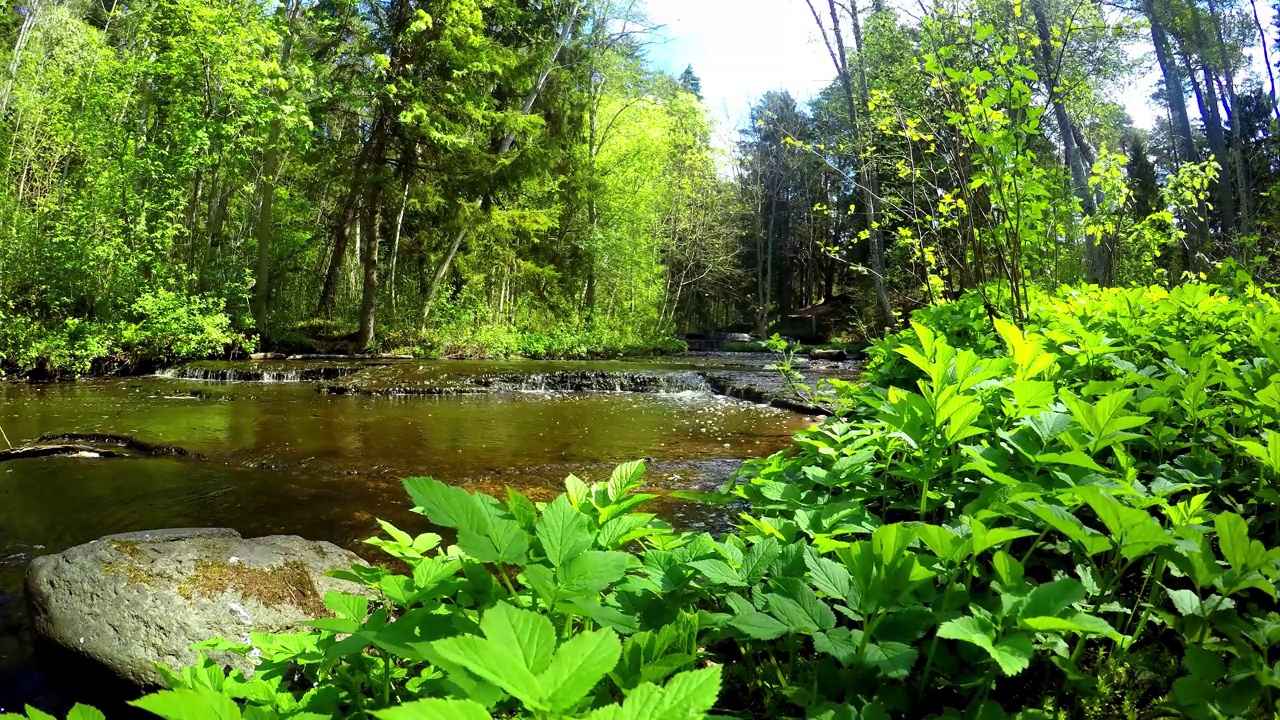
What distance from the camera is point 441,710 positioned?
→ 473mm

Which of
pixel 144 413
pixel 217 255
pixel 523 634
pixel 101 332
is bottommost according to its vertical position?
pixel 523 634

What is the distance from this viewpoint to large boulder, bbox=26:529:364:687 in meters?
2.47

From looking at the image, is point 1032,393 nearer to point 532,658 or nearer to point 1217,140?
point 532,658

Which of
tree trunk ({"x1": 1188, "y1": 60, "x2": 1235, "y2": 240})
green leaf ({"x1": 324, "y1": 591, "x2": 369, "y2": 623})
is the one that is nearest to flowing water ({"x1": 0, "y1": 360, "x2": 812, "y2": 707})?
green leaf ({"x1": 324, "y1": 591, "x2": 369, "y2": 623})

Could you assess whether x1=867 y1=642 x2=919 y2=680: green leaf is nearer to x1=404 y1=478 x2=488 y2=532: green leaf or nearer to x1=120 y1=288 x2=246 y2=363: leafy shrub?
x1=404 y1=478 x2=488 y2=532: green leaf

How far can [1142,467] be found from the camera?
138 cm

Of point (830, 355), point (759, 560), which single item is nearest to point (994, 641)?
point (759, 560)

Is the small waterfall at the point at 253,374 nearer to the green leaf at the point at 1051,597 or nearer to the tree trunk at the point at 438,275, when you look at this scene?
the tree trunk at the point at 438,275

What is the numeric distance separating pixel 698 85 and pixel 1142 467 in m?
44.8

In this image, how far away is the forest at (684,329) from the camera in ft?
2.69

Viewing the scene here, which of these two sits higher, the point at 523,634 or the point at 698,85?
the point at 698,85

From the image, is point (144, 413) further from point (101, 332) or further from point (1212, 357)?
point (1212, 357)

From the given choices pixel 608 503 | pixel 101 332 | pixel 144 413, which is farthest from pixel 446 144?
pixel 608 503

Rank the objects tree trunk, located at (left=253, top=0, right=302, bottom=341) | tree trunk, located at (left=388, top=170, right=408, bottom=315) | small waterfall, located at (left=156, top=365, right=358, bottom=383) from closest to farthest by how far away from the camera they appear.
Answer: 1. small waterfall, located at (left=156, top=365, right=358, bottom=383)
2. tree trunk, located at (left=253, top=0, right=302, bottom=341)
3. tree trunk, located at (left=388, top=170, right=408, bottom=315)
